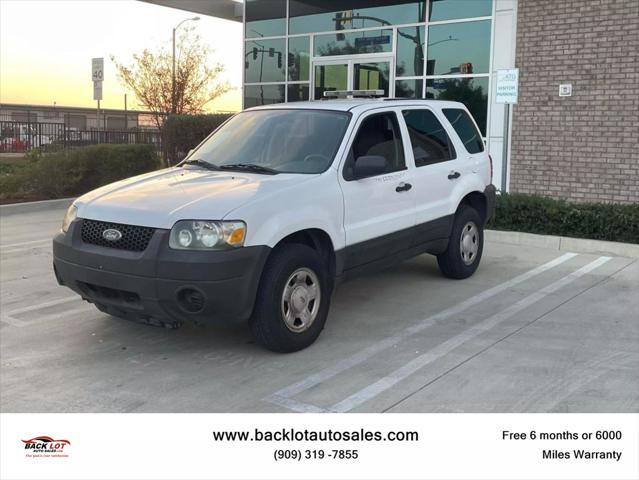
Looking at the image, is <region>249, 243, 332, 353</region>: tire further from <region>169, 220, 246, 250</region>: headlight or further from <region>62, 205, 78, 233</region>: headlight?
<region>62, 205, 78, 233</region>: headlight

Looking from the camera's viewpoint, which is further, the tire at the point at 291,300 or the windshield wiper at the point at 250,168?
the windshield wiper at the point at 250,168

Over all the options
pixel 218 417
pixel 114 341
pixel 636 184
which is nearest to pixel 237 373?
pixel 218 417

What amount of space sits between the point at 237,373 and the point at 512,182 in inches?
369

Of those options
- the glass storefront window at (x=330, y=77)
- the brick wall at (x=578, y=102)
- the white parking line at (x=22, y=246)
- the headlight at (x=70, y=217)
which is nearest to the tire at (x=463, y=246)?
the headlight at (x=70, y=217)

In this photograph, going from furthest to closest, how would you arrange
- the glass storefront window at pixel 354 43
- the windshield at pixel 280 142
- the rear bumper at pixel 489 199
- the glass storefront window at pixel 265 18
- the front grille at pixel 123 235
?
the glass storefront window at pixel 265 18, the glass storefront window at pixel 354 43, the rear bumper at pixel 489 199, the windshield at pixel 280 142, the front grille at pixel 123 235

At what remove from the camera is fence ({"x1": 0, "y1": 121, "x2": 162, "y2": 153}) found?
19688 millimetres

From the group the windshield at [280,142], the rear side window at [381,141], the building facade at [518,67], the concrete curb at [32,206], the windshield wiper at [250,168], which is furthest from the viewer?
the concrete curb at [32,206]

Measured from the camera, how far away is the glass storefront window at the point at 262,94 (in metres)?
16.9

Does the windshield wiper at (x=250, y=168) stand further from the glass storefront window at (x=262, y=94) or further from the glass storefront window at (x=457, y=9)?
the glass storefront window at (x=262, y=94)

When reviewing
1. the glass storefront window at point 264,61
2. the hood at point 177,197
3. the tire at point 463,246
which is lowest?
the tire at point 463,246

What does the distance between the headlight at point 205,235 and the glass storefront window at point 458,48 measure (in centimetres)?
991

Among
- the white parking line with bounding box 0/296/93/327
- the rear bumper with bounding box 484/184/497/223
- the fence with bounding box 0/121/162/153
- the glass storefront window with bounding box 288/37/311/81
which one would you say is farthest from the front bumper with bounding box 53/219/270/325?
the fence with bounding box 0/121/162/153

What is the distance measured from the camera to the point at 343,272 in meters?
5.59

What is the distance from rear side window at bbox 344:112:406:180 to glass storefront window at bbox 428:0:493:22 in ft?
26.0
